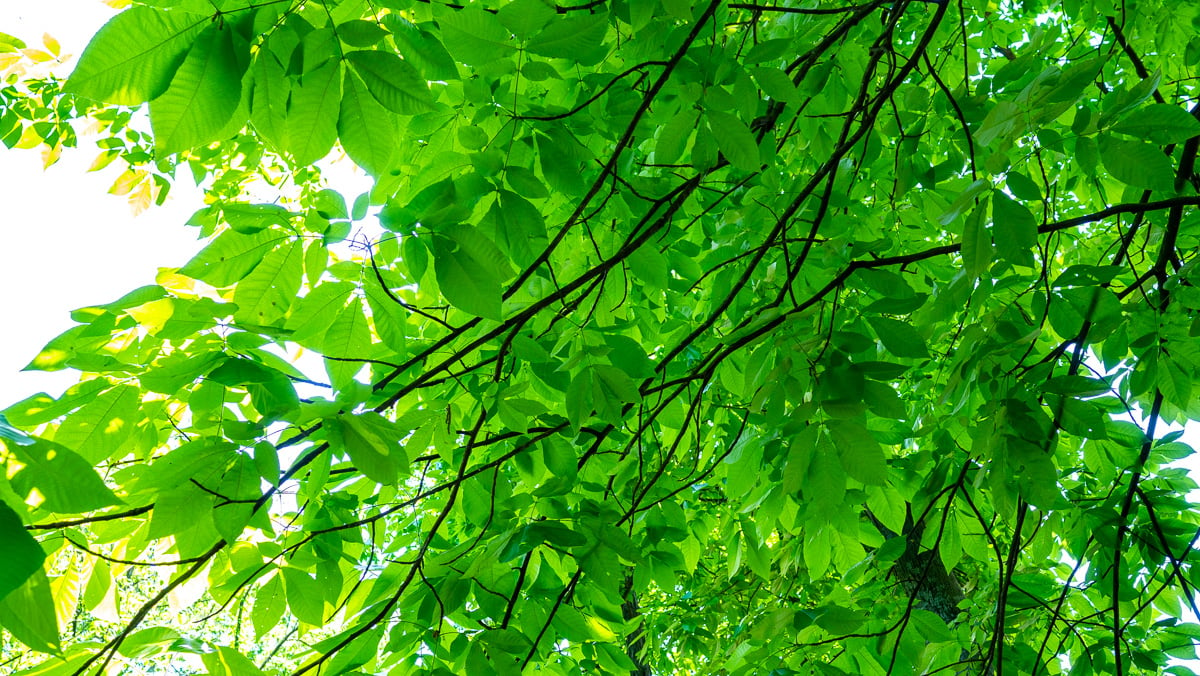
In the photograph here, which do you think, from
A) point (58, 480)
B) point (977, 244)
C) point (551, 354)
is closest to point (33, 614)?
point (58, 480)

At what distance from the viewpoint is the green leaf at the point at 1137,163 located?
1387 mm

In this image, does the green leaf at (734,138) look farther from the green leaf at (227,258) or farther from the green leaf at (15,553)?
the green leaf at (15,553)

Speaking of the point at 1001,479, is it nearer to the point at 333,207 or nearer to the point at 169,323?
the point at 333,207

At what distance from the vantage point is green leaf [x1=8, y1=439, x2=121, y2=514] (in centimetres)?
75

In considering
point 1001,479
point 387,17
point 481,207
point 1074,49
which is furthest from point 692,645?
point 387,17

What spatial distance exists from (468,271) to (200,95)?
46 cm

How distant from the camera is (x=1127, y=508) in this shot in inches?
84.8

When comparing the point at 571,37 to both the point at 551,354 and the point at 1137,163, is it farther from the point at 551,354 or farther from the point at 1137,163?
the point at 1137,163

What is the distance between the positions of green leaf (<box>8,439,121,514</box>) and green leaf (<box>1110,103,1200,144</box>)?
166 cm

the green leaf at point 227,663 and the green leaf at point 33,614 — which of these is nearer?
the green leaf at point 33,614

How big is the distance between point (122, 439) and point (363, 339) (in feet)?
1.54

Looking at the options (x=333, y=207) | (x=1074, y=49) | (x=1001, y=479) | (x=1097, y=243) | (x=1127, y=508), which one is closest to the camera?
(x=333, y=207)

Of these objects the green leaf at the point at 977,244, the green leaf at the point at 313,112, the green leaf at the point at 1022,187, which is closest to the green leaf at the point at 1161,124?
the green leaf at the point at 1022,187

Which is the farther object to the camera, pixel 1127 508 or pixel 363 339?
pixel 1127 508
